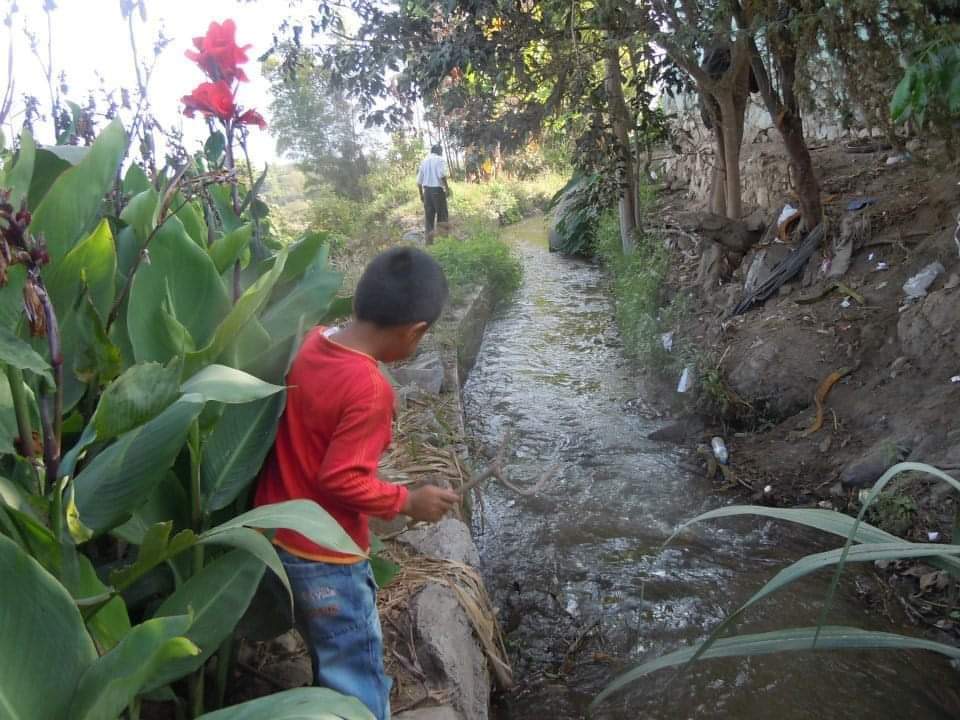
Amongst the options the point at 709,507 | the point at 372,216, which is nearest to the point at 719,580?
the point at 709,507

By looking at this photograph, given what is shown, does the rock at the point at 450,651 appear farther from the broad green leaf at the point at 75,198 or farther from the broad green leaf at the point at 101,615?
the broad green leaf at the point at 75,198

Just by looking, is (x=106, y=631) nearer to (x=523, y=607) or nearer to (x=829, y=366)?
(x=523, y=607)

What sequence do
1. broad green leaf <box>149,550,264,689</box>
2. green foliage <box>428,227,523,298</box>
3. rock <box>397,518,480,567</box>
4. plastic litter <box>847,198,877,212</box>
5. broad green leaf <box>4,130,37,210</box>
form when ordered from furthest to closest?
green foliage <box>428,227,523,298</box> → plastic litter <box>847,198,877,212</box> → rock <box>397,518,480,567</box> → broad green leaf <box>4,130,37,210</box> → broad green leaf <box>149,550,264,689</box>

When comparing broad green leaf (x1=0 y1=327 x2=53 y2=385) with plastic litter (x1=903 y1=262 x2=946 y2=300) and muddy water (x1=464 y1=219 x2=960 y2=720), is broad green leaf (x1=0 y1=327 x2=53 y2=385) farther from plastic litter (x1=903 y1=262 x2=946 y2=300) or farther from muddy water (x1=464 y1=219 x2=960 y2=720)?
plastic litter (x1=903 y1=262 x2=946 y2=300)

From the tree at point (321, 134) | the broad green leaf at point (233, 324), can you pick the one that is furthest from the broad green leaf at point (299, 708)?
the tree at point (321, 134)

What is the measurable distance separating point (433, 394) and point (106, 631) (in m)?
2.75

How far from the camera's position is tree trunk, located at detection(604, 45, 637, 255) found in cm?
623

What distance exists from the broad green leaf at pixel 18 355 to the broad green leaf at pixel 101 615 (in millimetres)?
351

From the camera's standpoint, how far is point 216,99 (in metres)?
1.74

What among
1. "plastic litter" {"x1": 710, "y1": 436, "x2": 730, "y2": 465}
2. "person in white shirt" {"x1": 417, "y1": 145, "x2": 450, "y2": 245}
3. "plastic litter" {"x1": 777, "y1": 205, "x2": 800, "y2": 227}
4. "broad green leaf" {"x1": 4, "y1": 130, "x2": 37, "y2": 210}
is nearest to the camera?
"broad green leaf" {"x1": 4, "y1": 130, "x2": 37, "y2": 210}

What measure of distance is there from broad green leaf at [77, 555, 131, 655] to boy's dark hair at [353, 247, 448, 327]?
0.69 metres

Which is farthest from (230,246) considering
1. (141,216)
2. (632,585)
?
(632,585)

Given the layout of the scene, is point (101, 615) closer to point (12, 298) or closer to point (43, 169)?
point (12, 298)

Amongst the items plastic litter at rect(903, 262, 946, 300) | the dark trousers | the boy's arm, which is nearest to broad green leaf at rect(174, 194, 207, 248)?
the boy's arm
